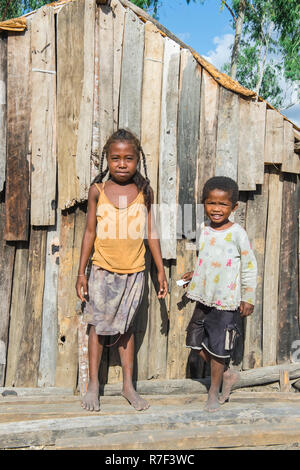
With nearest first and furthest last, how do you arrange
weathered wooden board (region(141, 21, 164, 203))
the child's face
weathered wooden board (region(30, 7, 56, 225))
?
the child's face, weathered wooden board (region(30, 7, 56, 225)), weathered wooden board (region(141, 21, 164, 203))

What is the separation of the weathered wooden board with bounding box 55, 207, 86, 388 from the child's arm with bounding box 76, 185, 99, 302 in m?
0.26

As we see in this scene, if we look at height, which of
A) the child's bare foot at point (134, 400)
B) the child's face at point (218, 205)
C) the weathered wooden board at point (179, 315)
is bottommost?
the child's bare foot at point (134, 400)

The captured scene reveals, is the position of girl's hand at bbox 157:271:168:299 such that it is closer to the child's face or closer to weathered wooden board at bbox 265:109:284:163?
the child's face

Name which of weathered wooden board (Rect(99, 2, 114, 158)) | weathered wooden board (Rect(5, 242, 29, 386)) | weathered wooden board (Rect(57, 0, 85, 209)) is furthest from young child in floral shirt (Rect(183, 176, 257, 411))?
weathered wooden board (Rect(5, 242, 29, 386))

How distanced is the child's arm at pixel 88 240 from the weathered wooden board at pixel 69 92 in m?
0.23

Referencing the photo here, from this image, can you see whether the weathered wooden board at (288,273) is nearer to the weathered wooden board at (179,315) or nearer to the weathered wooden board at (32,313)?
Answer: the weathered wooden board at (179,315)

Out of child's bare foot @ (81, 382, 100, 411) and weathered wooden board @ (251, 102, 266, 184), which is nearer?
child's bare foot @ (81, 382, 100, 411)

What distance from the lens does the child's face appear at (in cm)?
268

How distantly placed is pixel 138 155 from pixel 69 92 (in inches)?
30.3

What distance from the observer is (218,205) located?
270 centimetres

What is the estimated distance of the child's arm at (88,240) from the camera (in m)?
2.81

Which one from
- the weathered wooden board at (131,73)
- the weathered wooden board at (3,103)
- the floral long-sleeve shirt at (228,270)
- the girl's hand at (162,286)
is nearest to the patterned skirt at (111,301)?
the girl's hand at (162,286)

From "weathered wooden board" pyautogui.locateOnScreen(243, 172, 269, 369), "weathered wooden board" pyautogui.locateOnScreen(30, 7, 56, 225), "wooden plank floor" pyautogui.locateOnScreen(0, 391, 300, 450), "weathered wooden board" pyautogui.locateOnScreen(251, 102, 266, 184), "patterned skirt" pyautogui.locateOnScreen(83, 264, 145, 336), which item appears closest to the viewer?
"wooden plank floor" pyautogui.locateOnScreen(0, 391, 300, 450)
